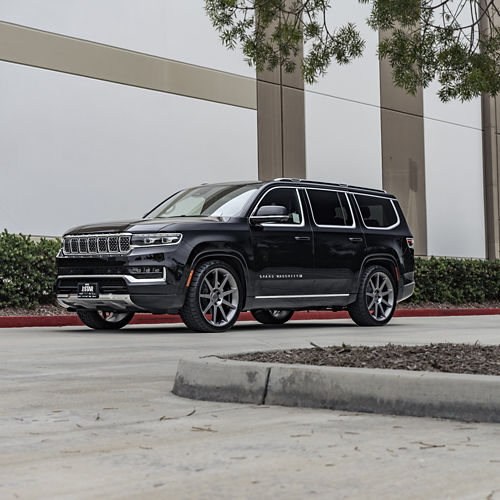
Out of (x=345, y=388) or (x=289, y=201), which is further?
(x=289, y=201)

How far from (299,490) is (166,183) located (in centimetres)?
1694

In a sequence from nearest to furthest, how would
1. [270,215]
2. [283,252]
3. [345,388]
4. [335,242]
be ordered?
[345,388], [270,215], [283,252], [335,242]

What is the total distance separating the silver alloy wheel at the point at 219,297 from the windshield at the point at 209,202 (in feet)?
2.88

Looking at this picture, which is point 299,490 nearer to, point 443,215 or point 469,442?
point 469,442

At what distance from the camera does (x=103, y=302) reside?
1238 centimetres

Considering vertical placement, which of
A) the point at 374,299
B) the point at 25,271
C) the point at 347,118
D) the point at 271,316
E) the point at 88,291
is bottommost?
the point at 271,316

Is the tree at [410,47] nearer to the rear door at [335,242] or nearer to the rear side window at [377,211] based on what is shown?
the rear door at [335,242]

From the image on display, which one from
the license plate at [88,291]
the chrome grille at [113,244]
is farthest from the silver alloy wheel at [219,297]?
the license plate at [88,291]

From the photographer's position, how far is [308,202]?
14.2 metres

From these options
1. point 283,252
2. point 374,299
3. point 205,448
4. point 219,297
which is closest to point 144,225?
point 219,297

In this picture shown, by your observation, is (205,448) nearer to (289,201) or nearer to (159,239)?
(159,239)

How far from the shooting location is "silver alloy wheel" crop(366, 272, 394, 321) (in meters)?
15.0

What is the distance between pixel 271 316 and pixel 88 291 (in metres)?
4.13

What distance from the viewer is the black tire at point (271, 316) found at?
51.7 ft
